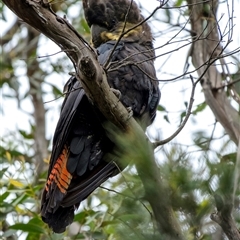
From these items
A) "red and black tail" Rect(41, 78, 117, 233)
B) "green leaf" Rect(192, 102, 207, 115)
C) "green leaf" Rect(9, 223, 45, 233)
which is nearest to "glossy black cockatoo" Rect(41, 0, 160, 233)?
"red and black tail" Rect(41, 78, 117, 233)

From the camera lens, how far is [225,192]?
1.16m

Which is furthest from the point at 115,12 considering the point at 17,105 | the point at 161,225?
the point at 161,225

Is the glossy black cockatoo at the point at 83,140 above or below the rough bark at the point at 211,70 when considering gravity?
below

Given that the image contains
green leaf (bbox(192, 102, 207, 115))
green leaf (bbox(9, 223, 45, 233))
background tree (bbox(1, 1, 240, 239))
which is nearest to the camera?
background tree (bbox(1, 1, 240, 239))

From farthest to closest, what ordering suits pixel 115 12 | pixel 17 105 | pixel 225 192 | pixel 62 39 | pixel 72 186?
1. pixel 17 105
2. pixel 115 12
3. pixel 72 186
4. pixel 62 39
5. pixel 225 192

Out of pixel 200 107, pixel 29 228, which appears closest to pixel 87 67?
pixel 29 228

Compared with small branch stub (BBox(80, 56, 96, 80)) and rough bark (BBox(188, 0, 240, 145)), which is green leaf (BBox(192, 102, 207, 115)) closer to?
rough bark (BBox(188, 0, 240, 145))

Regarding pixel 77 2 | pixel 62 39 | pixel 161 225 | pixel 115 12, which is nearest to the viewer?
pixel 161 225

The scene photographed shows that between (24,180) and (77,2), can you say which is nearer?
(24,180)

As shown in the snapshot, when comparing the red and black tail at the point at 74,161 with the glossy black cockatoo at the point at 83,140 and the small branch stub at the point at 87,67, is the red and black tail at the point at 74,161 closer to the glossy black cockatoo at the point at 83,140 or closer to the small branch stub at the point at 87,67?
the glossy black cockatoo at the point at 83,140

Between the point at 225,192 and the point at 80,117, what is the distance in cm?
154

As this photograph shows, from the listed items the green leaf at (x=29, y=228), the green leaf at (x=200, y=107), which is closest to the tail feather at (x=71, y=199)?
the green leaf at (x=29, y=228)

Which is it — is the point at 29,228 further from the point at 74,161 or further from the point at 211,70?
the point at 211,70

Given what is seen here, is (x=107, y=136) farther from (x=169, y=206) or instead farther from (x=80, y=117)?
(x=169, y=206)
